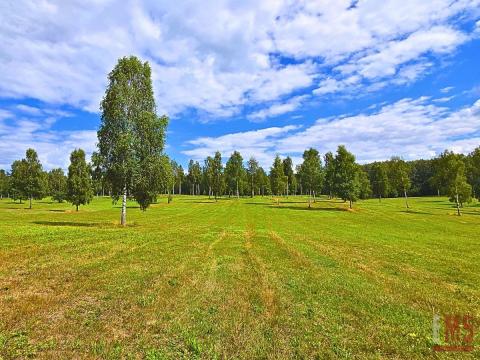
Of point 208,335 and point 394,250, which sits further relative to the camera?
point 394,250

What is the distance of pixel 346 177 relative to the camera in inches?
2611

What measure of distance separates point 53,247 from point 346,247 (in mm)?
18025

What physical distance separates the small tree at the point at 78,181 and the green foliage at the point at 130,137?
3829 cm

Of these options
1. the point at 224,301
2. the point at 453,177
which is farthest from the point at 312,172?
the point at 224,301

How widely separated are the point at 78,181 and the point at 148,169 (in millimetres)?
41701

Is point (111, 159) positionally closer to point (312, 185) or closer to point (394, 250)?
point (394, 250)

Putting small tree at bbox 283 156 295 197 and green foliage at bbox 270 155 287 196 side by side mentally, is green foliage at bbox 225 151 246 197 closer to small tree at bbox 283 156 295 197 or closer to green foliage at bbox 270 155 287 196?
green foliage at bbox 270 155 287 196

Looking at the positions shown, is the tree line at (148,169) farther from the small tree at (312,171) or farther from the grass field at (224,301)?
the grass field at (224,301)

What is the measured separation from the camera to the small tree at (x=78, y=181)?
6712 centimetres

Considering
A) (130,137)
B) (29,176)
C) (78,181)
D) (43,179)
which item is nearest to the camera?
(130,137)

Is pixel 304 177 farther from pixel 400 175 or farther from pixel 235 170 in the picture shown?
pixel 235 170

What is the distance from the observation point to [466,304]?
10531mm

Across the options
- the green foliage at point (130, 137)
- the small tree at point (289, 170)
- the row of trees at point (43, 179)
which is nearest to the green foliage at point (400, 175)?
the small tree at point (289, 170)

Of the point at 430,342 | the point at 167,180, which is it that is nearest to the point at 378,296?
the point at 430,342
